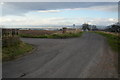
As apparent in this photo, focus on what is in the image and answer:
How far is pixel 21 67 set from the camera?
727 centimetres

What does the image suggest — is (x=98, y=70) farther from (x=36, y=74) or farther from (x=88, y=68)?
(x=36, y=74)

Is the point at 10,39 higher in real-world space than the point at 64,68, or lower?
higher

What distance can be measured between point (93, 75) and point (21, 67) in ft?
11.0

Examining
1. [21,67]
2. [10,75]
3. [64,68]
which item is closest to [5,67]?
[21,67]

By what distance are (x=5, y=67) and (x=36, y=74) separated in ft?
6.39

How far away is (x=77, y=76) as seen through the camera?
19.8 feet

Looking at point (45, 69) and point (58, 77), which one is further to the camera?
point (45, 69)

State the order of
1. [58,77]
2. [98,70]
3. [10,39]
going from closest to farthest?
[58,77] → [98,70] → [10,39]

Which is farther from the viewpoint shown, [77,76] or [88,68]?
[88,68]

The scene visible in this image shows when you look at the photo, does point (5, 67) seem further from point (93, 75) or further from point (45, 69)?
point (93, 75)

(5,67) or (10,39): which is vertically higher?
(10,39)

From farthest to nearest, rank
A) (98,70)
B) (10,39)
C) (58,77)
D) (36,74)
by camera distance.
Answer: (10,39) → (98,70) → (36,74) → (58,77)

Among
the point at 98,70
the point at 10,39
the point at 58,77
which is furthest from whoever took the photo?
the point at 10,39

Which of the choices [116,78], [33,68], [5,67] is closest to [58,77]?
[33,68]
